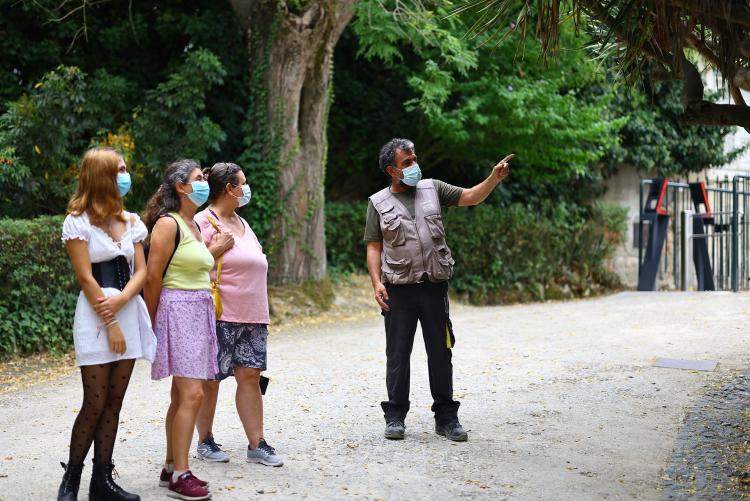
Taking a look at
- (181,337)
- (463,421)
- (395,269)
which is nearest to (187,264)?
(181,337)

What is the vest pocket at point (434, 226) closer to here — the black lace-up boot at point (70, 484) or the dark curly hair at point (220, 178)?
the dark curly hair at point (220, 178)

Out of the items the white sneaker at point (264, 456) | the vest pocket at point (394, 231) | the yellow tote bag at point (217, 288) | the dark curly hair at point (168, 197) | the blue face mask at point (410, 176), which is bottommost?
the white sneaker at point (264, 456)

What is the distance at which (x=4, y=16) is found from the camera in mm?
14070

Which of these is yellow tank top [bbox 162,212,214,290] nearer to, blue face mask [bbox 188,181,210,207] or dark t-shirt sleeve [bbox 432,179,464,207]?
blue face mask [bbox 188,181,210,207]

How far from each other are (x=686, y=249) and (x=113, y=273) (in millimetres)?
17770

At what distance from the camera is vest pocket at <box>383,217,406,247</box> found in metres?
6.10

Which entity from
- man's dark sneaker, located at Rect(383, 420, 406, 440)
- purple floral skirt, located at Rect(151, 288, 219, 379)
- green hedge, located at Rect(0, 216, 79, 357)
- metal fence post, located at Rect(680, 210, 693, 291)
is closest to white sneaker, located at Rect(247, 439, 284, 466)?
purple floral skirt, located at Rect(151, 288, 219, 379)

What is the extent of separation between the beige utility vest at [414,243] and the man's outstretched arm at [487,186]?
215 mm

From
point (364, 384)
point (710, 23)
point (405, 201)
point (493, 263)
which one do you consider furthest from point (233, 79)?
point (710, 23)

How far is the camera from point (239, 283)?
5.35m

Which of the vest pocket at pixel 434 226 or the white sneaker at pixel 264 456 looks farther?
the vest pocket at pixel 434 226

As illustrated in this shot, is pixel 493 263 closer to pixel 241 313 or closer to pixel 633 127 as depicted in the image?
pixel 633 127

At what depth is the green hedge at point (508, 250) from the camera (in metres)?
15.7

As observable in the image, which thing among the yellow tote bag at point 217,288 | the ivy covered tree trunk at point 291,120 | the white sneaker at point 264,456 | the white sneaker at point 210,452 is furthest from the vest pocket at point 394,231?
the ivy covered tree trunk at point 291,120
